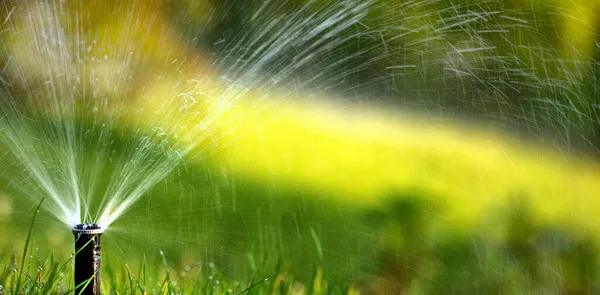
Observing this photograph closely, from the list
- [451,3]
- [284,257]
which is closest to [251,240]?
[284,257]

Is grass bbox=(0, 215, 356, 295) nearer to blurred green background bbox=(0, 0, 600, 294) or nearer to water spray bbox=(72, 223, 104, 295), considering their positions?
water spray bbox=(72, 223, 104, 295)

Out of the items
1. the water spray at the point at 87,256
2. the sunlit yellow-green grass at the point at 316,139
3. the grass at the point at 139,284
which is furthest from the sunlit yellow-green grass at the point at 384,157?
the water spray at the point at 87,256

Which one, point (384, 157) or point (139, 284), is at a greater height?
point (384, 157)

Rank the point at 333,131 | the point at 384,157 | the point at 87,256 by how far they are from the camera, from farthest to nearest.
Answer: the point at 333,131 → the point at 384,157 → the point at 87,256

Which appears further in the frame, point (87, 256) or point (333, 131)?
point (333, 131)

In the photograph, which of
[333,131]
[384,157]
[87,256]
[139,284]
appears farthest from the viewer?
[333,131]

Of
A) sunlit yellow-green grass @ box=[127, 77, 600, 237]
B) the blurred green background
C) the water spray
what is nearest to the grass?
the water spray

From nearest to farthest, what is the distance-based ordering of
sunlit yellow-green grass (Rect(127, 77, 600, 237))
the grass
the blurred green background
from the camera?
1. the grass
2. the blurred green background
3. sunlit yellow-green grass (Rect(127, 77, 600, 237))

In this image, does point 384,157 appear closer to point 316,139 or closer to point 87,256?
point 316,139

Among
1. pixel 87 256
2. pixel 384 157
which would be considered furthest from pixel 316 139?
pixel 87 256
